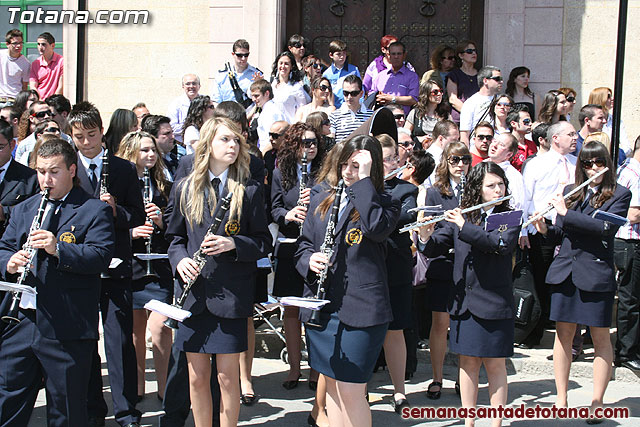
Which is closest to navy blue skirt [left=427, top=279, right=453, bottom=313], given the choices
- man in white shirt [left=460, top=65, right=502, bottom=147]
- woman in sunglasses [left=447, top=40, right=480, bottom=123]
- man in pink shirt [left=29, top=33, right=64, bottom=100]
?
man in white shirt [left=460, top=65, right=502, bottom=147]

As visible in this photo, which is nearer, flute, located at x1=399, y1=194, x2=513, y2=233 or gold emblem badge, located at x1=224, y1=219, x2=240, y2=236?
gold emblem badge, located at x1=224, y1=219, x2=240, y2=236

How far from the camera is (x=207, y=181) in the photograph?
17.3 feet

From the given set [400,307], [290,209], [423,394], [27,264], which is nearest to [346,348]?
[400,307]

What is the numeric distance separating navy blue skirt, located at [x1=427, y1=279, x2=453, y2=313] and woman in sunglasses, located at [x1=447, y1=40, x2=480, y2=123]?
14.9ft

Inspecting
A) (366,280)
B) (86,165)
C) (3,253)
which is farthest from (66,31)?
(366,280)

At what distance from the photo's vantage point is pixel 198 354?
5.14 m

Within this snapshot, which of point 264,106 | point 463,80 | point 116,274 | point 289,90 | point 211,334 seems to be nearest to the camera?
point 211,334

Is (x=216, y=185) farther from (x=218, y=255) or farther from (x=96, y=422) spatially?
(x=96, y=422)

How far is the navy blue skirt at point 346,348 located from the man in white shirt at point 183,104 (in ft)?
17.7

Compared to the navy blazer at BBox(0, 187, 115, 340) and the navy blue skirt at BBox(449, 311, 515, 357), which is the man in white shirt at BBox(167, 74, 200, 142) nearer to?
the navy blazer at BBox(0, 187, 115, 340)

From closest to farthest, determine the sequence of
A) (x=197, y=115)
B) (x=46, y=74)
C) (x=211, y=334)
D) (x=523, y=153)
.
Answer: (x=211, y=334), (x=197, y=115), (x=523, y=153), (x=46, y=74)

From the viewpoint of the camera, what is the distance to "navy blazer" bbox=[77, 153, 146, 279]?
5824mm

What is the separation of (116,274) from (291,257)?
5.07ft

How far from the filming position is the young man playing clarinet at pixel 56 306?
16.2 feet
